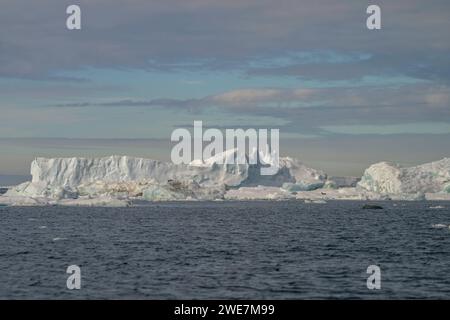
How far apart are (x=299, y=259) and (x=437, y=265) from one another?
8.77 meters
